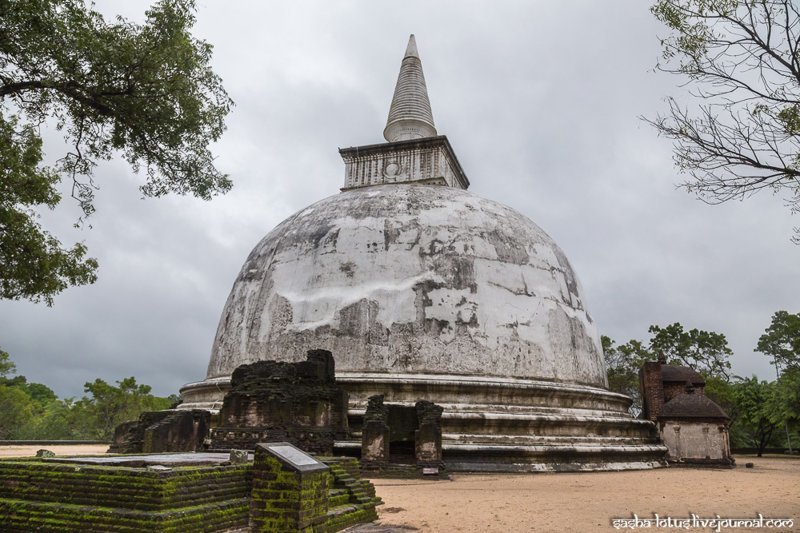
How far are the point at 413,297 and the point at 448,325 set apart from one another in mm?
1014

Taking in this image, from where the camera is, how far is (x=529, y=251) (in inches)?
590

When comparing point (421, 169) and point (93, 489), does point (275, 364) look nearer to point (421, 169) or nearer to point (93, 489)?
point (93, 489)

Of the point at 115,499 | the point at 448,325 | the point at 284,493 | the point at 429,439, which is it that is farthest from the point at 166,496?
the point at 448,325

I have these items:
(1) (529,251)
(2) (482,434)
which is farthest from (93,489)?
(1) (529,251)

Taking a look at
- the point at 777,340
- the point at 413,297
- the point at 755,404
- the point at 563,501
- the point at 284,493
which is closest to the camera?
the point at 284,493

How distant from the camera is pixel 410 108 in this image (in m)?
20.7

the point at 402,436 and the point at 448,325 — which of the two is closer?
the point at 402,436

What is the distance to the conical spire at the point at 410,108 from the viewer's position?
2036 cm

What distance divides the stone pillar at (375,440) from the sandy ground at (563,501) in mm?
522

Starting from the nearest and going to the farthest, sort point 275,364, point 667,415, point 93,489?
point 93,489
point 275,364
point 667,415

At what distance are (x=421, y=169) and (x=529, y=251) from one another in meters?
5.36

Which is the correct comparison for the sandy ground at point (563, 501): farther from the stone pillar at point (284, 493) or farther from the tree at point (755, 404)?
the tree at point (755, 404)

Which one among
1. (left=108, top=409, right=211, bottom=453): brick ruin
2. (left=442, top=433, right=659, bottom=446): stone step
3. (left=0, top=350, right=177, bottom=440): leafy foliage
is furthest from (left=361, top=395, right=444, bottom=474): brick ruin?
(left=0, top=350, right=177, bottom=440): leafy foliage

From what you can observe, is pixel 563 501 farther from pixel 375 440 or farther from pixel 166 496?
pixel 166 496
